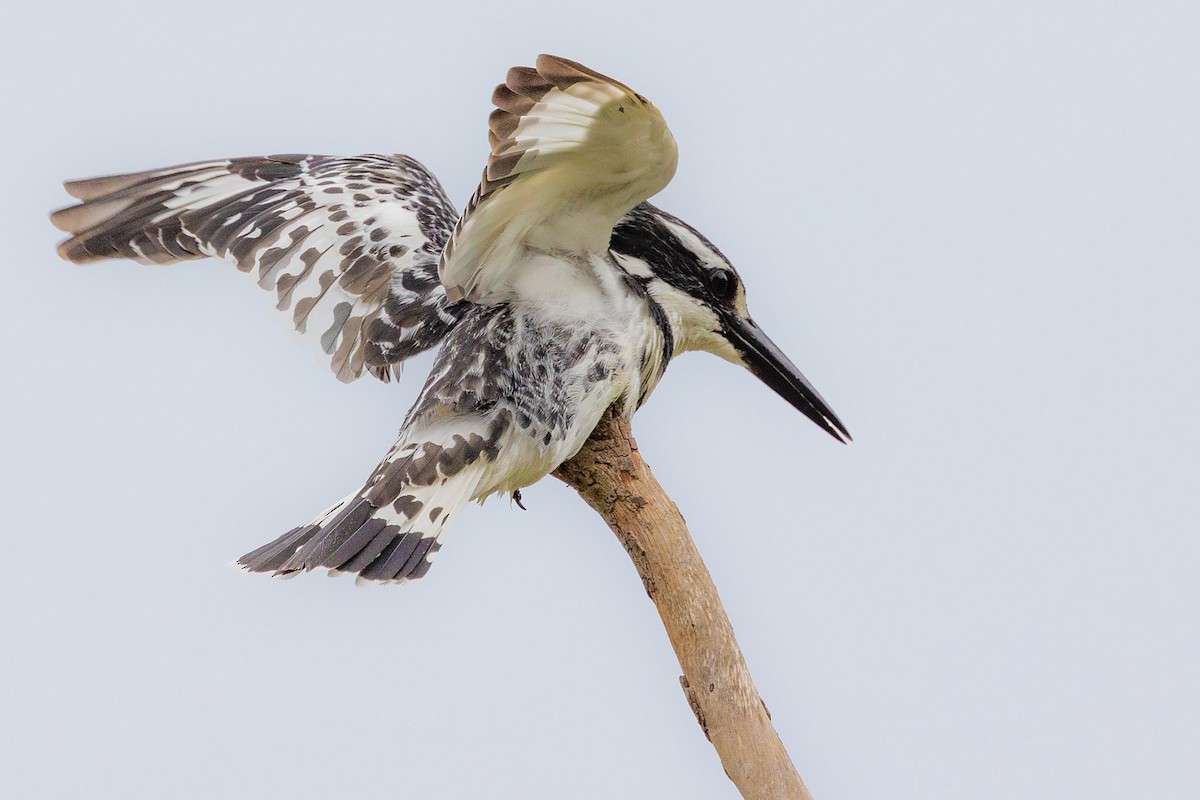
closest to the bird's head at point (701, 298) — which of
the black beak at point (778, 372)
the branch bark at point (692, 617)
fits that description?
the black beak at point (778, 372)

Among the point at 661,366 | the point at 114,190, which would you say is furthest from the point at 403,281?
the point at 114,190

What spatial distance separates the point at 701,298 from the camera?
125 inches

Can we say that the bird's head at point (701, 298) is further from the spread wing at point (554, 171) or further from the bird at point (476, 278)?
the spread wing at point (554, 171)

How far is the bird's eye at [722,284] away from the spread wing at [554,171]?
1.09 ft

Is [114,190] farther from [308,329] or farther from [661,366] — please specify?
[661,366]

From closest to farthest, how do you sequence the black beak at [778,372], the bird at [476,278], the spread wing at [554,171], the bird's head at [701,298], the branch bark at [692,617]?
the spread wing at [554,171]
the bird at [476,278]
the branch bark at [692,617]
the bird's head at [701,298]
the black beak at [778,372]

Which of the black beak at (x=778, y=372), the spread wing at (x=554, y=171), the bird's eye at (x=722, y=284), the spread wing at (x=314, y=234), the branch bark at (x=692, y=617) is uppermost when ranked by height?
the spread wing at (x=314, y=234)

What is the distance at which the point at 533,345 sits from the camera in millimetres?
2910

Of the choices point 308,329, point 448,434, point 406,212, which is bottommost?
point 448,434

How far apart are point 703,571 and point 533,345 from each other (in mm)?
631

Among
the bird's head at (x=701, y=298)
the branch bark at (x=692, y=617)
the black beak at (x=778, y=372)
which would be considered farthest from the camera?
the black beak at (x=778, y=372)

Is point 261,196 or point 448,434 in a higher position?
point 261,196

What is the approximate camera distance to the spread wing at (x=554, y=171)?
7.89ft

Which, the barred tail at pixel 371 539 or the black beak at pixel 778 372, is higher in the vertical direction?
the black beak at pixel 778 372
